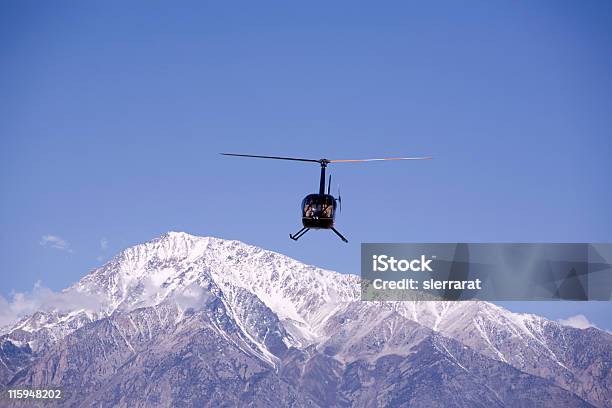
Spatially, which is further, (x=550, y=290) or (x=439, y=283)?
(x=550, y=290)

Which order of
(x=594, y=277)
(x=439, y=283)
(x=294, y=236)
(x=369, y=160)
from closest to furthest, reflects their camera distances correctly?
(x=369, y=160) < (x=294, y=236) < (x=439, y=283) < (x=594, y=277)

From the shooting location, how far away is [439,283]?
446 ft

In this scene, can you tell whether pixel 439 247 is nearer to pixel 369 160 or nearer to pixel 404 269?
pixel 404 269

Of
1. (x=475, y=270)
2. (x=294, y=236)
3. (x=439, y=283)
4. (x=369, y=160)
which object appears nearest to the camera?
(x=369, y=160)

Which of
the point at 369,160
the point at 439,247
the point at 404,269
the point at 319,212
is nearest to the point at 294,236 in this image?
the point at 319,212

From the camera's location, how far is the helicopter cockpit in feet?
365

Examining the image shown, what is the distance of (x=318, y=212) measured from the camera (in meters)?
111

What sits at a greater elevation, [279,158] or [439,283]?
[279,158]

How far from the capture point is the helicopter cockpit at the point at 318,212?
111188mm

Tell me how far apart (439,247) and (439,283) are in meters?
21.4

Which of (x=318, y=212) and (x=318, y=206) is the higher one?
(x=318, y=206)

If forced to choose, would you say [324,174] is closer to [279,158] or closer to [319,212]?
[319,212]

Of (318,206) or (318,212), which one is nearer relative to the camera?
(318,212)

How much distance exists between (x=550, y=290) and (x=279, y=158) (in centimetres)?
6466
